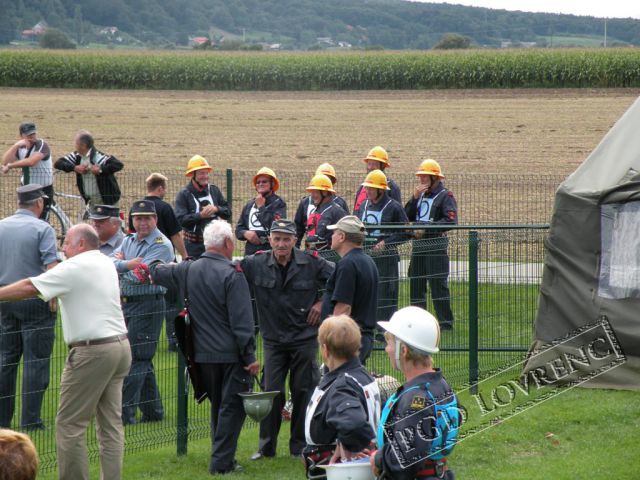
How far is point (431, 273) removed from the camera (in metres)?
10.8

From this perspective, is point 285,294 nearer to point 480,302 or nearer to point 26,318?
point 26,318

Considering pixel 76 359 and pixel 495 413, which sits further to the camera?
pixel 495 413

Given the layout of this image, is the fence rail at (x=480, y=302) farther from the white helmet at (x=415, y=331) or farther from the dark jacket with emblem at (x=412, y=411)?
the dark jacket with emblem at (x=412, y=411)

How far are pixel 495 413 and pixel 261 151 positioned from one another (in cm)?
2301

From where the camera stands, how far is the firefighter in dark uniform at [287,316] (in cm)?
858

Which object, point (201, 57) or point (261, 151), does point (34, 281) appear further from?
point (201, 57)

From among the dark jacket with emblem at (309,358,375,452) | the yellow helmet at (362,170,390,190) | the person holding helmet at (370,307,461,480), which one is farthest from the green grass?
the yellow helmet at (362,170,390,190)

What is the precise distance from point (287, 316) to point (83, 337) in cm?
196

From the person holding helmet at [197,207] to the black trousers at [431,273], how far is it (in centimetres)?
353

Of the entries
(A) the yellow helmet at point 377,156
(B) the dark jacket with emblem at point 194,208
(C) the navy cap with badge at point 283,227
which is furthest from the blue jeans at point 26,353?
(A) the yellow helmet at point 377,156

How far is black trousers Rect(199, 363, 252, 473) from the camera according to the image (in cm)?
812

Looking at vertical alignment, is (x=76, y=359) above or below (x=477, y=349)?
above

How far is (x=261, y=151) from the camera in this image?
3209 cm

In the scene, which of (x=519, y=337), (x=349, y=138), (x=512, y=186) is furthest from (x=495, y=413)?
(x=349, y=138)
